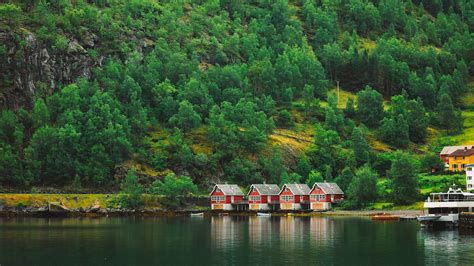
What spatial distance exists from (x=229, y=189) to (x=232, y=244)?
92.3 meters

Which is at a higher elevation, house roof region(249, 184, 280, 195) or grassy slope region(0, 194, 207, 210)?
house roof region(249, 184, 280, 195)

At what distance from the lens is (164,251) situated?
9269cm

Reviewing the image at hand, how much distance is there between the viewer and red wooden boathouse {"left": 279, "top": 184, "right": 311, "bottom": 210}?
19100cm

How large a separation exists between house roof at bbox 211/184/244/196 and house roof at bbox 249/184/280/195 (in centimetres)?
379

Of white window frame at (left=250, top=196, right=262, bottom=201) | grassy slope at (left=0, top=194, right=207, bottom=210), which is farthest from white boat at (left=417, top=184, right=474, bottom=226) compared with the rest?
grassy slope at (left=0, top=194, right=207, bottom=210)

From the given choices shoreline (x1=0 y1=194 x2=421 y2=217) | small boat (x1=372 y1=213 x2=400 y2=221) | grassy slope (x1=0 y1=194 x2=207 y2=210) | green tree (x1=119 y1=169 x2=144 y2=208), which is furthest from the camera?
green tree (x1=119 y1=169 x2=144 y2=208)

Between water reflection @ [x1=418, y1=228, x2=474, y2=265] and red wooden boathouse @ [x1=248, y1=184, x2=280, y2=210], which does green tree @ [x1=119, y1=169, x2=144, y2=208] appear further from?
water reflection @ [x1=418, y1=228, x2=474, y2=265]

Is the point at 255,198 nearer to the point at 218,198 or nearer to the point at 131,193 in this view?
the point at 218,198

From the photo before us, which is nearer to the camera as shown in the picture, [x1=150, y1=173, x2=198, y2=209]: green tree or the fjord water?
the fjord water

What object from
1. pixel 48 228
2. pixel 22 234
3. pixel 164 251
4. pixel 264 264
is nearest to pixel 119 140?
pixel 48 228

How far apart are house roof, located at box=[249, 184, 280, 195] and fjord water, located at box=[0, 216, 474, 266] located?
175 ft

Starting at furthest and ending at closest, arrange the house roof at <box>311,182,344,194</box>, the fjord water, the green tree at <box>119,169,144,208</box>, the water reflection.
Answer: the house roof at <box>311,182,344,194</box> < the green tree at <box>119,169,144,208</box> < the fjord water < the water reflection

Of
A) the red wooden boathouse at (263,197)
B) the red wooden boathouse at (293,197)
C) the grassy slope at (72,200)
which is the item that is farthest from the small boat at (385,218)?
the grassy slope at (72,200)

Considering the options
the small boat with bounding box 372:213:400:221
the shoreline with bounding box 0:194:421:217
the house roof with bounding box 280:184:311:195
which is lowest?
the small boat with bounding box 372:213:400:221
